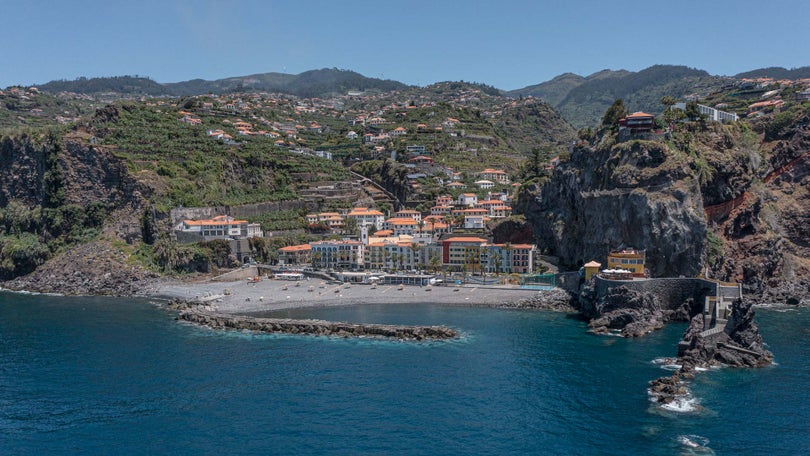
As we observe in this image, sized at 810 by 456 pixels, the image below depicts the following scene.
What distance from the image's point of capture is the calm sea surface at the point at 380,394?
33.4 metres

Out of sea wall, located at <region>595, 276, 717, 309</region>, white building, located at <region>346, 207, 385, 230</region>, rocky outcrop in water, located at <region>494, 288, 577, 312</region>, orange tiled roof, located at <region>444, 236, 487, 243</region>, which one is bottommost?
rocky outcrop in water, located at <region>494, 288, 577, 312</region>

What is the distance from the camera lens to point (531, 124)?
182 m

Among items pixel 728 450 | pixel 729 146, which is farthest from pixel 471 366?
pixel 729 146

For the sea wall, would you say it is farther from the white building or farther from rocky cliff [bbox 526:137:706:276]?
the white building

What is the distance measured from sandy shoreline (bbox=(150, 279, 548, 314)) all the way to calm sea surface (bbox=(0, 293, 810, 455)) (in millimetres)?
10146

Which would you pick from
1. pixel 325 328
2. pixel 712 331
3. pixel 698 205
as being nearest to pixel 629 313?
pixel 712 331

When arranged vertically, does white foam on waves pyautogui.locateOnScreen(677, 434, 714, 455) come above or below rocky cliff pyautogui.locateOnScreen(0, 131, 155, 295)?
below

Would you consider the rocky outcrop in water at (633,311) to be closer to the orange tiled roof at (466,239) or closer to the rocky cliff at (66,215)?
the orange tiled roof at (466,239)

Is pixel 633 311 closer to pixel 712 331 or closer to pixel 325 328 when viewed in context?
pixel 712 331

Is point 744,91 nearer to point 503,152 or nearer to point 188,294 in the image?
point 503,152

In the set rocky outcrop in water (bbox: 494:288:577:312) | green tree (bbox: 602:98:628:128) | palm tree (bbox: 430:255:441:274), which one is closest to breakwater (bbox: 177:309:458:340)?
rocky outcrop in water (bbox: 494:288:577:312)

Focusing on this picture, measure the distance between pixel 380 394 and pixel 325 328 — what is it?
53.5 feet

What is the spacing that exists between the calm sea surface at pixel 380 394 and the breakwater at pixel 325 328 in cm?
163

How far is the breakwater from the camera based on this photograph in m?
53.6
